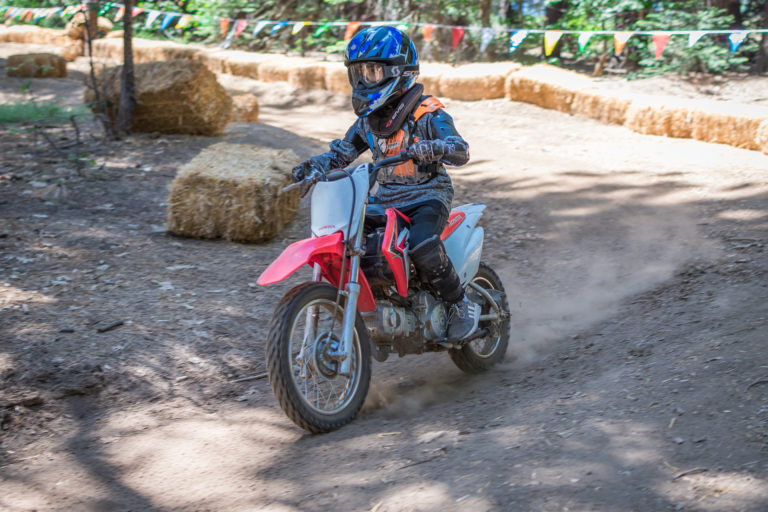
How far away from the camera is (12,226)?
21.9 ft

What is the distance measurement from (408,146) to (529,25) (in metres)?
16.7

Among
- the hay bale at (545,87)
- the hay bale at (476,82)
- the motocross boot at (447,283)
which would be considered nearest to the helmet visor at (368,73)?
the motocross boot at (447,283)

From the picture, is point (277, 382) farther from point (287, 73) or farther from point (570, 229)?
point (287, 73)

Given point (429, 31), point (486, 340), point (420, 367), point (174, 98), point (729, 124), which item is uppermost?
point (429, 31)

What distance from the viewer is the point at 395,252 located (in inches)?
159

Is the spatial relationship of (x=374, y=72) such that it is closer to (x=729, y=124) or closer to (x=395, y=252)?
(x=395, y=252)

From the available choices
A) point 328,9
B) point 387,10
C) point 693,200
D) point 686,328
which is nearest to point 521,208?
point 693,200

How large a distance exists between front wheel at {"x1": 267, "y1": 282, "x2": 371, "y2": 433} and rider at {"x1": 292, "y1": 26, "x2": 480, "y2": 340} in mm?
621

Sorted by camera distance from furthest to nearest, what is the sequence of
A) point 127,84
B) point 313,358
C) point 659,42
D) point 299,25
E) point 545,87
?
1. point 299,25
2. point 545,87
3. point 659,42
4. point 127,84
5. point 313,358

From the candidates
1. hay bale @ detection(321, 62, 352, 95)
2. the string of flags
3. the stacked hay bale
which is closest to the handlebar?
the string of flags

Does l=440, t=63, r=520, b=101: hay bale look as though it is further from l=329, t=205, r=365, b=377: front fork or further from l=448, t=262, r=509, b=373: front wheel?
l=329, t=205, r=365, b=377: front fork

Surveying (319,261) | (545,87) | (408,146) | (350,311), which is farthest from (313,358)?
(545,87)

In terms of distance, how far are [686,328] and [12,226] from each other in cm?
581

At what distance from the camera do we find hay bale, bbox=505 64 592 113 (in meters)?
13.2
